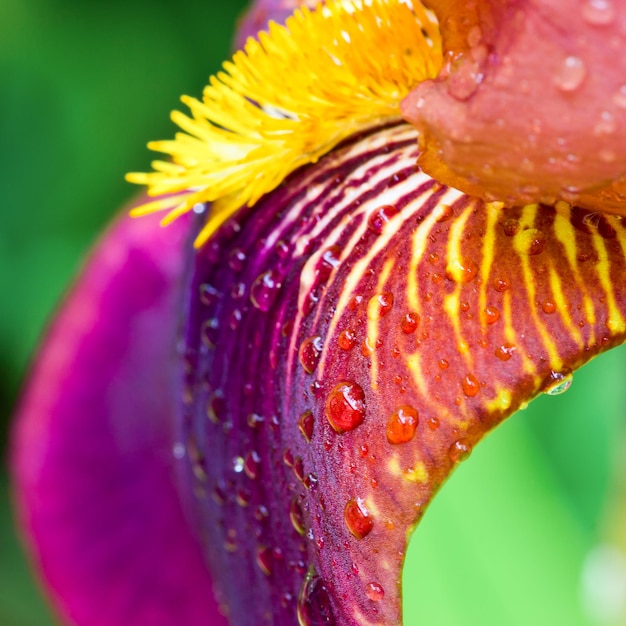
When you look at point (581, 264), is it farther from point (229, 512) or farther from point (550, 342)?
point (229, 512)

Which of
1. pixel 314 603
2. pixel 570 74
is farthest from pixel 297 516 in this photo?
pixel 570 74

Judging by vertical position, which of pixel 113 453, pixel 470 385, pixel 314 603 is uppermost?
pixel 113 453

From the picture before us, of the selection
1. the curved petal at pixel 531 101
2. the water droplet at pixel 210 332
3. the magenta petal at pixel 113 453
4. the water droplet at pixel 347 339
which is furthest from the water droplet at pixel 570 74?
the magenta petal at pixel 113 453

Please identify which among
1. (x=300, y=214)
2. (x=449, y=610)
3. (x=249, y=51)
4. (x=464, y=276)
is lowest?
(x=449, y=610)

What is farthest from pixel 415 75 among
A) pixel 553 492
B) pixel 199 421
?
pixel 553 492

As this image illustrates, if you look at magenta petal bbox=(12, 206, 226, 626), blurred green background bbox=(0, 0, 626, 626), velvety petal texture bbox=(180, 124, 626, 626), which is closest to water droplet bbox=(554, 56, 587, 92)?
velvety petal texture bbox=(180, 124, 626, 626)

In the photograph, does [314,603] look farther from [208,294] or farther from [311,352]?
[208,294]

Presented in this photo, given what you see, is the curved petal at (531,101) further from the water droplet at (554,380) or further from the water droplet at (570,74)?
the water droplet at (554,380)
